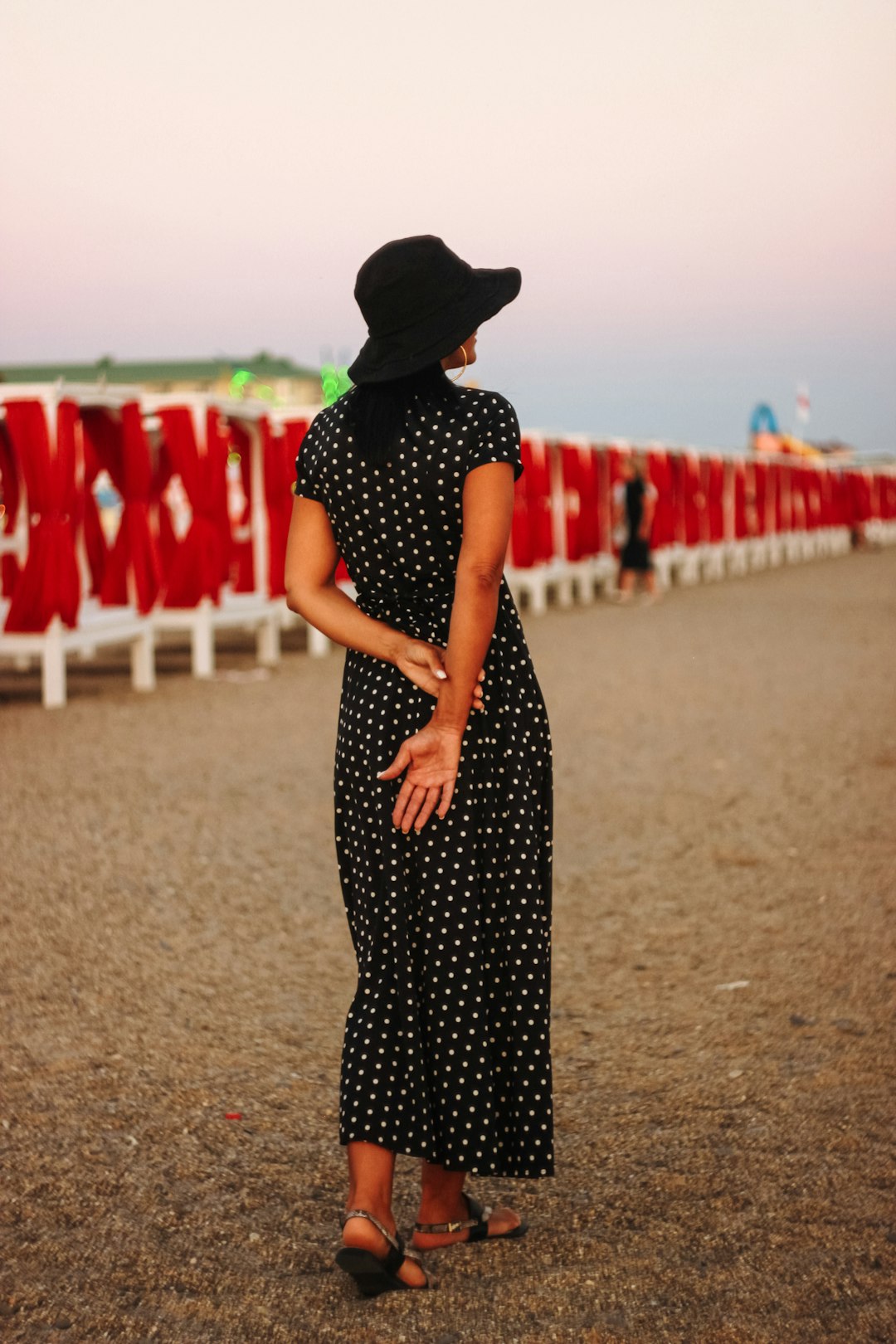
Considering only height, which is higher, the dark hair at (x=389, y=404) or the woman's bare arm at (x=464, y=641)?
the dark hair at (x=389, y=404)

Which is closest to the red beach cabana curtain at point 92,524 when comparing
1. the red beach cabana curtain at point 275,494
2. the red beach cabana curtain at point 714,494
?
the red beach cabana curtain at point 275,494

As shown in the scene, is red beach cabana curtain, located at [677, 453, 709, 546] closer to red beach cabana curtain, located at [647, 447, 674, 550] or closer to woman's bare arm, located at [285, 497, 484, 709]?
red beach cabana curtain, located at [647, 447, 674, 550]

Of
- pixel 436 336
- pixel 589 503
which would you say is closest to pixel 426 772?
pixel 436 336

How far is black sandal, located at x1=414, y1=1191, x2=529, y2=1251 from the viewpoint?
2.87 m

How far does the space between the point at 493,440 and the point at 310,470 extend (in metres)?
0.37

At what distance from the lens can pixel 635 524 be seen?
22969 mm

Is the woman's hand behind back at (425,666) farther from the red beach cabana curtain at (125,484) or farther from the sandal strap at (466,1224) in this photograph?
the red beach cabana curtain at (125,484)

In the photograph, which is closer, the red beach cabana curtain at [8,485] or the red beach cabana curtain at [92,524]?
the red beach cabana curtain at [8,485]

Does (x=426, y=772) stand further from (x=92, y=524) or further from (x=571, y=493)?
(x=571, y=493)

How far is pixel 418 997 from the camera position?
9.00 feet

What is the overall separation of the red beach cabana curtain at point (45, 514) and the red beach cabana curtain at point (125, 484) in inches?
34.2

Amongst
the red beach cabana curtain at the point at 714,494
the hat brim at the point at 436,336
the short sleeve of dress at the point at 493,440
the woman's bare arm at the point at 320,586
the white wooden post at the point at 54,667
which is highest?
the hat brim at the point at 436,336

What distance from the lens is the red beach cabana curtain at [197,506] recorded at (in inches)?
483

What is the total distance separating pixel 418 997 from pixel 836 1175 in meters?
0.98
